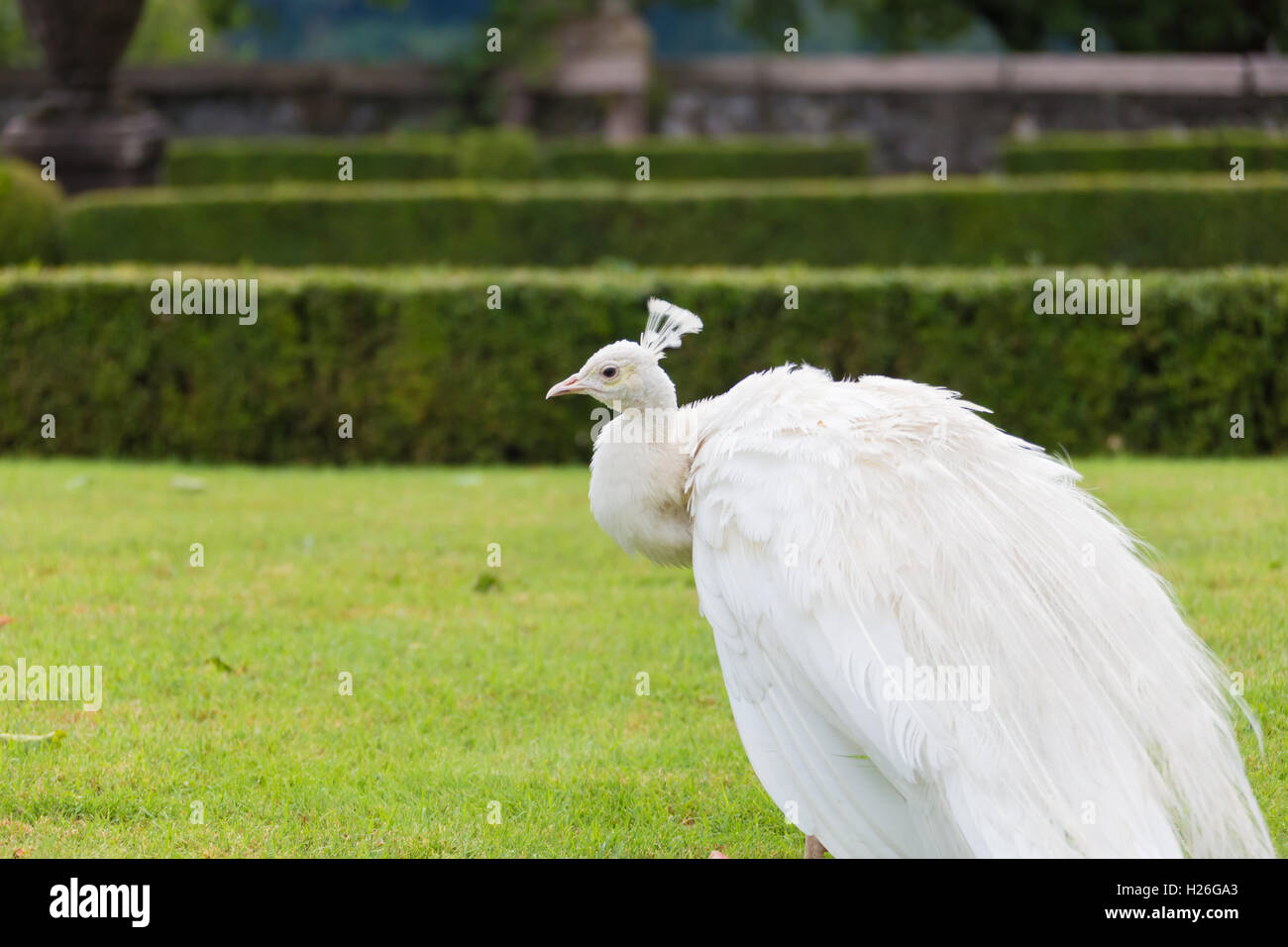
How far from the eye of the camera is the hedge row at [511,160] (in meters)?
19.2

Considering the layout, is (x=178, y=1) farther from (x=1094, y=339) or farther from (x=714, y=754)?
(x=714, y=754)

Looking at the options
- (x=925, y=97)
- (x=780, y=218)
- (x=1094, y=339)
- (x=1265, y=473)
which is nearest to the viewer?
(x=1265, y=473)

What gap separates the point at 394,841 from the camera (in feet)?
13.4

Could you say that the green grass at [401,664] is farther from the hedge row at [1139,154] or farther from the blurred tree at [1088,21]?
the blurred tree at [1088,21]

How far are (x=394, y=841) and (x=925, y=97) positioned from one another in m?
20.9

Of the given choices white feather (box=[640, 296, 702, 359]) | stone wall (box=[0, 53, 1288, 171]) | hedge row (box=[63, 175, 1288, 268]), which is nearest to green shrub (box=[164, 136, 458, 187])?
stone wall (box=[0, 53, 1288, 171])

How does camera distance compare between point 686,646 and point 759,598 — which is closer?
point 759,598

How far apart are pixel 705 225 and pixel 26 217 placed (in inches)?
247

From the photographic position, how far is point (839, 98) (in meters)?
Result: 23.5

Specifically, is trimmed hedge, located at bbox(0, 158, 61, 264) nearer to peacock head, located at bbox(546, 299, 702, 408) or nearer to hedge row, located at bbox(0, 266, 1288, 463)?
hedge row, located at bbox(0, 266, 1288, 463)

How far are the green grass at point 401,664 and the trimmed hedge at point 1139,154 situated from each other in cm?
1103

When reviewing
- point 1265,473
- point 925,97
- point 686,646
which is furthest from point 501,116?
point 686,646

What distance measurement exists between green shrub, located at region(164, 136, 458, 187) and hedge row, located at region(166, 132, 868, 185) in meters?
0.01

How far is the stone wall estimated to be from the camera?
2253cm
